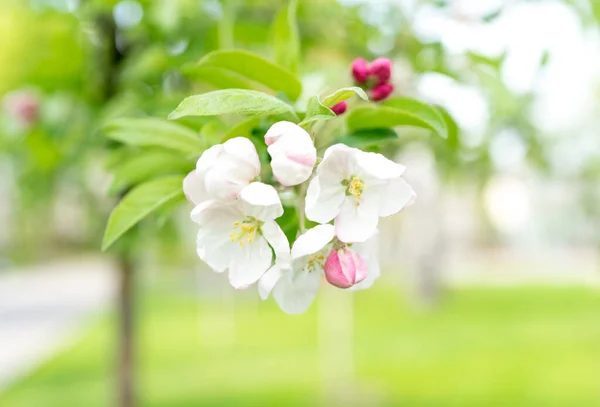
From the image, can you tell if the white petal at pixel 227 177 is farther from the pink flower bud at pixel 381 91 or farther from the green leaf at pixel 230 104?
the pink flower bud at pixel 381 91

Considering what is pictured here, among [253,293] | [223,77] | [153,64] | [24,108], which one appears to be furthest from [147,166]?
[253,293]

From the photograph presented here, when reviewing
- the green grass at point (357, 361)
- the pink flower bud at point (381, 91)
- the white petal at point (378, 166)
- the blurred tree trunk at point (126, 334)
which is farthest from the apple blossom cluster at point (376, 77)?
the green grass at point (357, 361)

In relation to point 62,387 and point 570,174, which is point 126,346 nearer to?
point 62,387

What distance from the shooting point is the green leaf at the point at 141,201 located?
0.95m

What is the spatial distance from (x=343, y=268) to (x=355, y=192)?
9 cm

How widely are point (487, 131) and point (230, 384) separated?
4931 mm

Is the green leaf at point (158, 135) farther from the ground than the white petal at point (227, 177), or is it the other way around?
the green leaf at point (158, 135)

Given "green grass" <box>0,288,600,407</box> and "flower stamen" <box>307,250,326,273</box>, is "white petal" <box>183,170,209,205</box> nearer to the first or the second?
"flower stamen" <box>307,250,326,273</box>

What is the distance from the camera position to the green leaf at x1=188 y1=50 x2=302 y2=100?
93cm

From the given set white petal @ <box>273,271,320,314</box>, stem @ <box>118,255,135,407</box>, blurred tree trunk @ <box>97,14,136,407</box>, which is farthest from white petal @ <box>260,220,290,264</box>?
stem @ <box>118,255,135,407</box>

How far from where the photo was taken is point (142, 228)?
82.2 inches

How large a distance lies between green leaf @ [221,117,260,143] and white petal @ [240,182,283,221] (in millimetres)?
89

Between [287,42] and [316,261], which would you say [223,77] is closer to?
[287,42]

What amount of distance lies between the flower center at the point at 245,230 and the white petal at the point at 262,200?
27mm
